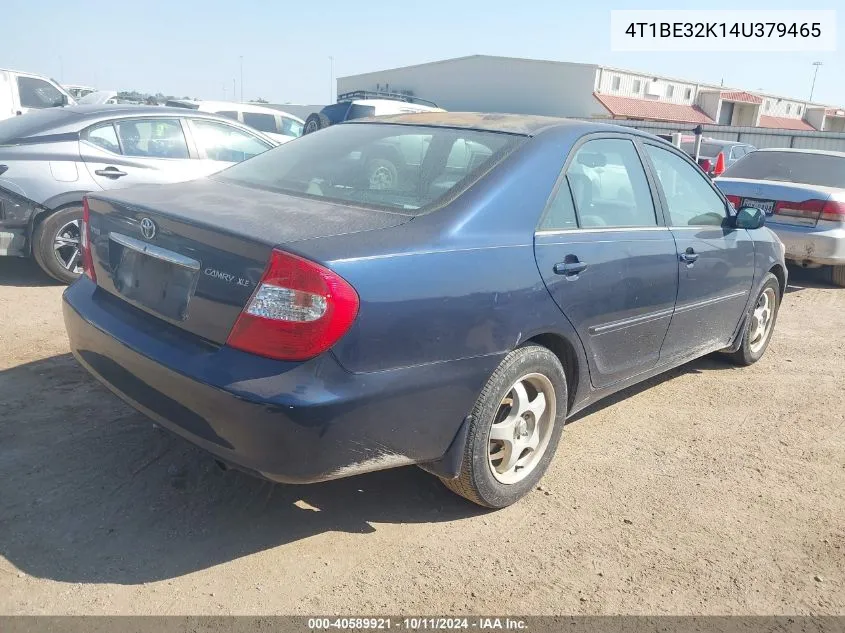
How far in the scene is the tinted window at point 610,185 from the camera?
3.33 meters

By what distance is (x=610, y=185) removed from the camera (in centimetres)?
360

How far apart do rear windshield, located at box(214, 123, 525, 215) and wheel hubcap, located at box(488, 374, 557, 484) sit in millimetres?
900

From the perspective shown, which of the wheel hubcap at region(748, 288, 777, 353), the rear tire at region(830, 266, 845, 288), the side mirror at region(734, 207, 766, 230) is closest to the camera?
the side mirror at region(734, 207, 766, 230)

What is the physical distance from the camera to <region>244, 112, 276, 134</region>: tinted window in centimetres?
1503

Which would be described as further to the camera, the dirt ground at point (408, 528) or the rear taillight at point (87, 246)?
the rear taillight at point (87, 246)

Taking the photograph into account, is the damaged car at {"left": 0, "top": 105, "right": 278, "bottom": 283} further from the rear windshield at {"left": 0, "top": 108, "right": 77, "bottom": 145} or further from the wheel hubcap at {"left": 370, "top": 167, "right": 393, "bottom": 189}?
the wheel hubcap at {"left": 370, "top": 167, "right": 393, "bottom": 189}

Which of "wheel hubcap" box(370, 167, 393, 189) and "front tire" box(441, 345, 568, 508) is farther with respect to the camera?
"wheel hubcap" box(370, 167, 393, 189)

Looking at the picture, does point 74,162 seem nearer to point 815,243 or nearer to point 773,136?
point 815,243

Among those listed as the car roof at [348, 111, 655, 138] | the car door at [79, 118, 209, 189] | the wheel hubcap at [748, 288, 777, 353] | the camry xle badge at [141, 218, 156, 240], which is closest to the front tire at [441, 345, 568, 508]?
the car roof at [348, 111, 655, 138]

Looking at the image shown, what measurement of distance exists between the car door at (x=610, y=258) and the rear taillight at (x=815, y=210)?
477cm

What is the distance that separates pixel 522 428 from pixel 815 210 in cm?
606

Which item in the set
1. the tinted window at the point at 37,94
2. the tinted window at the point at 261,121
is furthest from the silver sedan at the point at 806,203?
the tinted window at the point at 37,94

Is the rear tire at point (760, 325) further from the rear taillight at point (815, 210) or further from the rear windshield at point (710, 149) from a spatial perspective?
the rear windshield at point (710, 149)

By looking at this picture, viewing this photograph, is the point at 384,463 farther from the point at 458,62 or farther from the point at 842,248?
the point at 458,62
